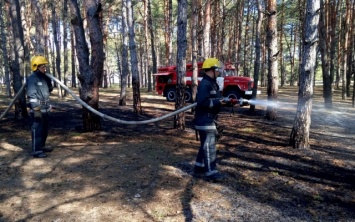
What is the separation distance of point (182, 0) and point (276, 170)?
6309 millimetres

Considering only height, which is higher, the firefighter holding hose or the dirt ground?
the firefighter holding hose

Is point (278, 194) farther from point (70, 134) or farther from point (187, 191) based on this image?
point (70, 134)

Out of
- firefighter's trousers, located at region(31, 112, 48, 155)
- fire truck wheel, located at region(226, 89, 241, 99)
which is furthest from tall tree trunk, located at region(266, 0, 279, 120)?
firefighter's trousers, located at region(31, 112, 48, 155)

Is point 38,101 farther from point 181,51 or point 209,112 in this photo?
point 181,51

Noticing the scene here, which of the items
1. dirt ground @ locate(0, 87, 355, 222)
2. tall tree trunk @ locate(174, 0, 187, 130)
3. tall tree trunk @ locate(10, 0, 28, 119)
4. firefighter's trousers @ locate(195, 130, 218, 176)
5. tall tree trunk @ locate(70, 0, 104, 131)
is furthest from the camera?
tall tree trunk @ locate(10, 0, 28, 119)

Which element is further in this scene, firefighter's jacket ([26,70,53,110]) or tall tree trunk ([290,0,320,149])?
tall tree trunk ([290,0,320,149])

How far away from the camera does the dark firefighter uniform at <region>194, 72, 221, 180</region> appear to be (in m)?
5.26

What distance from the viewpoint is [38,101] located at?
648 cm

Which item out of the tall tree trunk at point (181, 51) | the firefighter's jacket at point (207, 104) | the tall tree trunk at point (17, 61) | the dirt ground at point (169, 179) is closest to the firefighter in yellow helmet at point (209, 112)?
the firefighter's jacket at point (207, 104)

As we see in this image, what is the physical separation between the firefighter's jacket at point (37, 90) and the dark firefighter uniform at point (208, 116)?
3.72 m

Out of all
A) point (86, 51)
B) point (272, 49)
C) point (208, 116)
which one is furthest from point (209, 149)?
point (272, 49)

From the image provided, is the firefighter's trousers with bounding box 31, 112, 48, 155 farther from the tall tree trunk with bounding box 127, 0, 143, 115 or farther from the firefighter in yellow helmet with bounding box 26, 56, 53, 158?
the tall tree trunk with bounding box 127, 0, 143, 115

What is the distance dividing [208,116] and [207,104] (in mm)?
253

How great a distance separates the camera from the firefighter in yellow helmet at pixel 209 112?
5266mm
